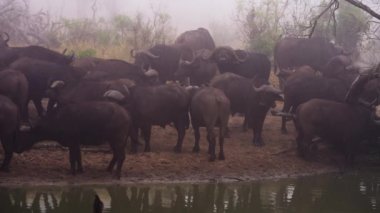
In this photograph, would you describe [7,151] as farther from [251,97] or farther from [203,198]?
[251,97]

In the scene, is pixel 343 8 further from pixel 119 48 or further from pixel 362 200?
pixel 362 200

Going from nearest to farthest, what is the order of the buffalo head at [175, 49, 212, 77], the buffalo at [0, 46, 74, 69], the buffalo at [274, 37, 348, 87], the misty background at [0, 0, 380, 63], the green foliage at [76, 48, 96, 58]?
the buffalo at [0, 46, 74, 69] → the buffalo head at [175, 49, 212, 77] → the buffalo at [274, 37, 348, 87] → the green foliage at [76, 48, 96, 58] → the misty background at [0, 0, 380, 63]

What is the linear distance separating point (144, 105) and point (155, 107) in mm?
238

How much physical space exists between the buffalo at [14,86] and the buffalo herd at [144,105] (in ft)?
0.07

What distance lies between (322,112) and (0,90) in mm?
6841

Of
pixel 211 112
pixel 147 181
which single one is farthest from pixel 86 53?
pixel 147 181

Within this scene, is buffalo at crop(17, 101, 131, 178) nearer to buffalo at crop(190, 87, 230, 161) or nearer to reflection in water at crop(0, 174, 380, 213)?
reflection in water at crop(0, 174, 380, 213)

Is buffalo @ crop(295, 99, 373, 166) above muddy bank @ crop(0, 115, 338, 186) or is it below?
above

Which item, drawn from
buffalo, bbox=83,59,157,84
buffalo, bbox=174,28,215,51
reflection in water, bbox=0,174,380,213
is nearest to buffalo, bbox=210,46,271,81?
buffalo, bbox=83,59,157,84

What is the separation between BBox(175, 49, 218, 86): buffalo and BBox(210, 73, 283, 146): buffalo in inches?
91.9

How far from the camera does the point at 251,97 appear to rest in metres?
14.9

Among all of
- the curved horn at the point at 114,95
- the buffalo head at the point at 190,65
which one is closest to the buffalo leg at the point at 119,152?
A: the curved horn at the point at 114,95

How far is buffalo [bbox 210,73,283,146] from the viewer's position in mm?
14672

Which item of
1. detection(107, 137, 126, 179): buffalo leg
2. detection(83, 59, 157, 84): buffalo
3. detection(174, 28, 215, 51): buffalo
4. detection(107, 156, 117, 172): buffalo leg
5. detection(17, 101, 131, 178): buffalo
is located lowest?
detection(107, 156, 117, 172): buffalo leg
